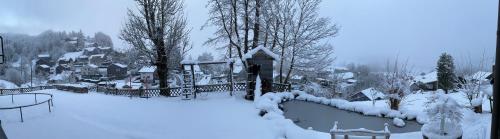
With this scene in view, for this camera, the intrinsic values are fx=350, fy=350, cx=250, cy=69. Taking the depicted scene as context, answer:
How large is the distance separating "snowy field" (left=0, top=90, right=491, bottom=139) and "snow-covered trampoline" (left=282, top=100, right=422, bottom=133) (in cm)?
72

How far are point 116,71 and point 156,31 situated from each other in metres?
40.3

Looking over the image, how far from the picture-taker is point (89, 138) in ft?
26.2

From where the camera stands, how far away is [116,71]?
53.8 m

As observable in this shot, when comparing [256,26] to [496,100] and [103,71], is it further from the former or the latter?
[103,71]

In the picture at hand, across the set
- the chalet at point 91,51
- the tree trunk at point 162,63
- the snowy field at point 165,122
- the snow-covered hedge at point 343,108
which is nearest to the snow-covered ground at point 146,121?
the snowy field at point 165,122

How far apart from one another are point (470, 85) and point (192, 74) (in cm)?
1062

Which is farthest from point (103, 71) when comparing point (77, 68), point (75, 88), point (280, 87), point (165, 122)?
point (165, 122)

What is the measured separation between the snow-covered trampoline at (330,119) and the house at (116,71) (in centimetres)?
4709

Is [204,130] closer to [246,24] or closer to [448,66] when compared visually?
[246,24]

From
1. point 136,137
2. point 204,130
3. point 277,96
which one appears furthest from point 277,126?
point 277,96

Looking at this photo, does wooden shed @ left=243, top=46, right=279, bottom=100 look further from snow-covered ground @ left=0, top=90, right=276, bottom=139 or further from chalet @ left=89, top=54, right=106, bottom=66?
chalet @ left=89, top=54, right=106, bottom=66

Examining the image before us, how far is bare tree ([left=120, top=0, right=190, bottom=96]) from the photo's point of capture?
16984mm

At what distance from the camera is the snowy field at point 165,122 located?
767cm

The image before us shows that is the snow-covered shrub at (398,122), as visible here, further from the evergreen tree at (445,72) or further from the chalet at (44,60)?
the chalet at (44,60)
